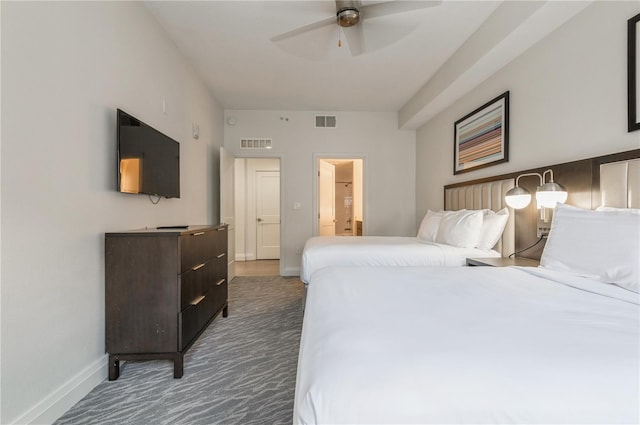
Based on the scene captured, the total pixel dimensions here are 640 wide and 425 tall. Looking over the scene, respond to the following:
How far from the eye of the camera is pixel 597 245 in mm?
1597

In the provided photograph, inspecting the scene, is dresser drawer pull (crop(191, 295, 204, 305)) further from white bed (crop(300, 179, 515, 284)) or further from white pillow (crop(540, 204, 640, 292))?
white pillow (crop(540, 204, 640, 292))

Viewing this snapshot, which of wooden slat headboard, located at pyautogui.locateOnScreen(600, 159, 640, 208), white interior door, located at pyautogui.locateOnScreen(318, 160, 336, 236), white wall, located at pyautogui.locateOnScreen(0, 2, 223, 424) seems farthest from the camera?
white interior door, located at pyautogui.locateOnScreen(318, 160, 336, 236)

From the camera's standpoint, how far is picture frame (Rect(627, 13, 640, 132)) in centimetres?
173

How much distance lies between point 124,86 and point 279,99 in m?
2.65

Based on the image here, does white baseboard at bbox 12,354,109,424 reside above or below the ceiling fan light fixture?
below

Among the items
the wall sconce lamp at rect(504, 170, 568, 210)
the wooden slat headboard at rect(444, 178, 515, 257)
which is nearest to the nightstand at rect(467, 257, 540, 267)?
the wooden slat headboard at rect(444, 178, 515, 257)

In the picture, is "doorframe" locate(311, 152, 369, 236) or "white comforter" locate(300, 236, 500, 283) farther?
"doorframe" locate(311, 152, 369, 236)

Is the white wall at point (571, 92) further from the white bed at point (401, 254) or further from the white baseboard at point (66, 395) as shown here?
the white baseboard at point (66, 395)

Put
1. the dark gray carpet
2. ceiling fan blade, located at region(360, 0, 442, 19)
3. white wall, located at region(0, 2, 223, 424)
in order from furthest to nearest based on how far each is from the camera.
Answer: ceiling fan blade, located at region(360, 0, 442, 19) < the dark gray carpet < white wall, located at region(0, 2, 223, 424)

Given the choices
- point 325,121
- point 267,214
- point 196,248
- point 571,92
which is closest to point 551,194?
point 571,92

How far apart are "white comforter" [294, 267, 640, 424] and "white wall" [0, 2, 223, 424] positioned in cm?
139

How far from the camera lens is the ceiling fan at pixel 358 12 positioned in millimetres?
1998

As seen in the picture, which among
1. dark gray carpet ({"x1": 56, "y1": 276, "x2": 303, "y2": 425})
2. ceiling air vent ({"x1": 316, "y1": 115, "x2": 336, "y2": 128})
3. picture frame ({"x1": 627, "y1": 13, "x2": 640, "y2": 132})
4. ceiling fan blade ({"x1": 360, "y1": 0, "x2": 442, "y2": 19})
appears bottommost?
dark gray carpet ({"x1": 56, "y1": 276, "x2": 303, "y2": 425})

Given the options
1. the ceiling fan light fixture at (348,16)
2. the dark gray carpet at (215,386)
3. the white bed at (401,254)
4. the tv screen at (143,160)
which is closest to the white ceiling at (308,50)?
the ceiling fan light fixture at (348,16)
